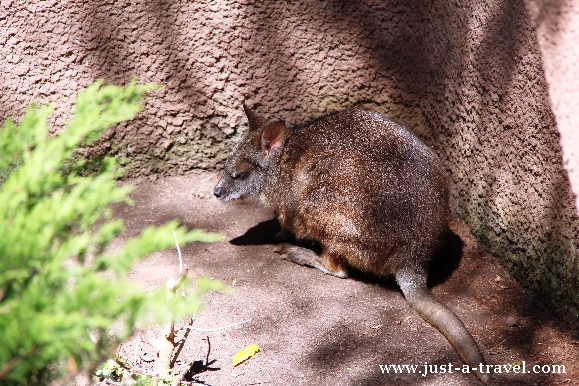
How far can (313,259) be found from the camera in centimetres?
465

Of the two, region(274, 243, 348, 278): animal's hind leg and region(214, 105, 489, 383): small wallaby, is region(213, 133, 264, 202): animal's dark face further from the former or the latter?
region(274, 243, 348, 278): animal's hind leg

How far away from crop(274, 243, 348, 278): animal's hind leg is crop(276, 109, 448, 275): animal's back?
0.47 ft

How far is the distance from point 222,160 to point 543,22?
3.06 m

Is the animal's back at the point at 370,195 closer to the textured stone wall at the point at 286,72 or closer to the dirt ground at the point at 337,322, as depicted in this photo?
the dirt ground at the point at 337,322

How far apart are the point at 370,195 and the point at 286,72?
5.19ft

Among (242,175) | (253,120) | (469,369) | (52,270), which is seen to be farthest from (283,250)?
(52,270)

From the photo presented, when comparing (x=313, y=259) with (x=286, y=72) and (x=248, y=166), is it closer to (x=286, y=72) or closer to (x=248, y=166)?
(x=248, y=166)

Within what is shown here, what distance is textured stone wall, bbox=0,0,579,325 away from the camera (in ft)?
14.3

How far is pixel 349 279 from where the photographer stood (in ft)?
14.9

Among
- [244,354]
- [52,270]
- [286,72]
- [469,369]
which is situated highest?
[52,270]

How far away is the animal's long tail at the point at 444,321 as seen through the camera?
11.2 feet

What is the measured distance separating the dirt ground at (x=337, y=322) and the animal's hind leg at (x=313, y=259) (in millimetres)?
57

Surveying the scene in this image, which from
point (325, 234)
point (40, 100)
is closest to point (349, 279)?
point (325, 234)

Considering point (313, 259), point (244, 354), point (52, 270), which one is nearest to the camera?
point (52, 270)
